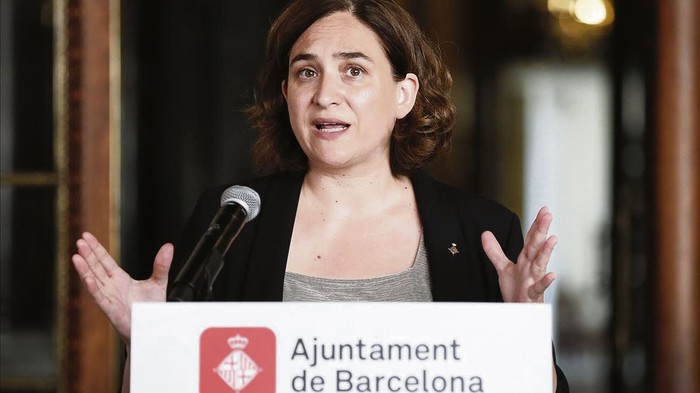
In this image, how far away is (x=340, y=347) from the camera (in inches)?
49.5

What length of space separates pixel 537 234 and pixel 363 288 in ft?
1.26

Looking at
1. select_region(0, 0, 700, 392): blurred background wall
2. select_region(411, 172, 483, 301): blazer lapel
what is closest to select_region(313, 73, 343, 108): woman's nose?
select_region(411, 172, 483, 301): blazer lapel

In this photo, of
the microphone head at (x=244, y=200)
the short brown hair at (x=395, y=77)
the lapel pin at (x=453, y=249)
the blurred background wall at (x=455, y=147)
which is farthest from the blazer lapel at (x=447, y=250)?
the blurred background wall at (x=455, y=147)

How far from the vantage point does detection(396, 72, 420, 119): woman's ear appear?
1.92 meters

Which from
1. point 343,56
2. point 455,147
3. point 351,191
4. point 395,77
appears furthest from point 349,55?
point 455,147

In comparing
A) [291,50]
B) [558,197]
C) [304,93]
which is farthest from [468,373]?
[558,197]

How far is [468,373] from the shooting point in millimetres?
1259

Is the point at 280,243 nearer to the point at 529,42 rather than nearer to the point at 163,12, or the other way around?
the point at 163,12

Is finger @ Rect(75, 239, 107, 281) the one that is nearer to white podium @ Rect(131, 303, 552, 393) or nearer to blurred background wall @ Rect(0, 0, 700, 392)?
white podium @ Rect(131, 303, 552, 393)

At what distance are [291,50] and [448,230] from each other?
490 millimetres

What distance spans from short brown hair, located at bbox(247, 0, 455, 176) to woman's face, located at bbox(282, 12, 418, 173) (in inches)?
1.1

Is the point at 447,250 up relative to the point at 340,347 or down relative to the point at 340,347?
up

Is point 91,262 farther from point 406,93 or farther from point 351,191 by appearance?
point 406,93

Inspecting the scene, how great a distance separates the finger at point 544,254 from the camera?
1.51m
